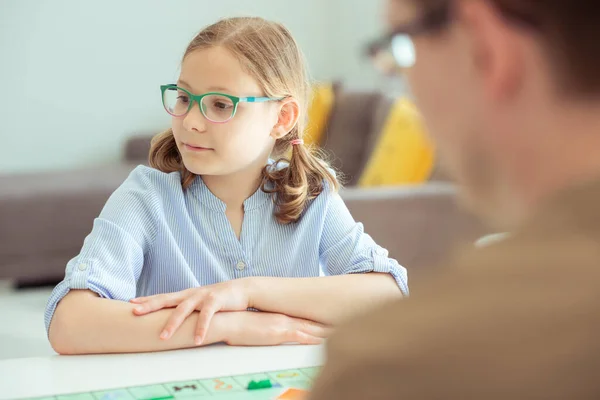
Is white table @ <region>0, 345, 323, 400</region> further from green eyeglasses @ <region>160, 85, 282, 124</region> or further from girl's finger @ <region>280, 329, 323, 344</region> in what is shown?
green eyeglasses @ <region>160, 85, 282, 124</region>

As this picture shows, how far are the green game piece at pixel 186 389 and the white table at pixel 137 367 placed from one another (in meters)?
0.02

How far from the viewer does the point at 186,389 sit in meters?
1.09

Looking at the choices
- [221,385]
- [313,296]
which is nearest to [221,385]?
[221,385]

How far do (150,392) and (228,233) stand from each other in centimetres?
60

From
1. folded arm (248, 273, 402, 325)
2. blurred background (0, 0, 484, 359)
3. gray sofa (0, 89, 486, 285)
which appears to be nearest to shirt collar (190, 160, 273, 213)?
folded arm (248, 273, 402, 325)

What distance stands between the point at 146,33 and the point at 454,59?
17.2 ft

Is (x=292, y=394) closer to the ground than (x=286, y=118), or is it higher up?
closer to the ground

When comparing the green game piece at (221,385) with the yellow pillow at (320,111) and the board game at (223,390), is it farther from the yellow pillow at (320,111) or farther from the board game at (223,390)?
the yellow pillow at (320,111)

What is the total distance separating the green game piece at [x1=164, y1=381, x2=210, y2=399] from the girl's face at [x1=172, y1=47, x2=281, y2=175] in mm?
541

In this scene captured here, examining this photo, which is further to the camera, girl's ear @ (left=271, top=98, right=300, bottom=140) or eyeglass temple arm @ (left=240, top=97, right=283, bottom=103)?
girl's ear @ (left=271, top=98, right=300, bottom=140)

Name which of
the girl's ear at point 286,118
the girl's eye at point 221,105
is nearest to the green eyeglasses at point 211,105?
the girl's eye at point 221,105

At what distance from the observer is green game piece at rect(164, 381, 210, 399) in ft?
3.51

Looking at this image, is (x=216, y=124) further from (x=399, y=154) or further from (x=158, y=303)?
(x=399, y=154)

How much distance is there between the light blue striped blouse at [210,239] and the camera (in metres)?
1.55
